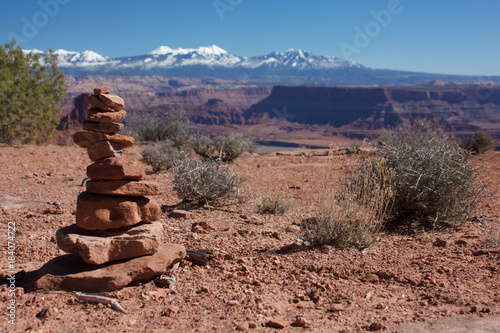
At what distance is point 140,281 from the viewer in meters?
3.81

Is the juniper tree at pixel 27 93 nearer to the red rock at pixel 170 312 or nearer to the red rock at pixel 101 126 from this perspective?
the red rock at pixel 101 126

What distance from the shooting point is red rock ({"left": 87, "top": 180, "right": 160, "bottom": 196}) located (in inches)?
157

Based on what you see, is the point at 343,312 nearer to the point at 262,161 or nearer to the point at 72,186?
the point at 72,186

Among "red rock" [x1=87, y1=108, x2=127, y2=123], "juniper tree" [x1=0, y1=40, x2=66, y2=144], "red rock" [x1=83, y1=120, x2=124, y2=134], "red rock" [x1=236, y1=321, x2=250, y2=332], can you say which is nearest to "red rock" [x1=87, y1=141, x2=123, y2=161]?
"red rock" [x1=83, y1=120, x2=124, y2=134]

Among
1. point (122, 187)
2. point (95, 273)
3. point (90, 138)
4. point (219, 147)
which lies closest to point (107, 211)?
point (122, 187)

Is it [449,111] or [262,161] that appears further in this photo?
[449,111]

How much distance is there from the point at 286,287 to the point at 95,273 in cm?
182

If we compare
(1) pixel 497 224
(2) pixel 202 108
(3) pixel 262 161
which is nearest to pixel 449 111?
(2) pixel 202 108

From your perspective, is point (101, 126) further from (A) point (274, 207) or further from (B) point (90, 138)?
(A) point (274, 207)

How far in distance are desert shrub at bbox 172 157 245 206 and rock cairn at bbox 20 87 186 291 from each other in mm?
2782

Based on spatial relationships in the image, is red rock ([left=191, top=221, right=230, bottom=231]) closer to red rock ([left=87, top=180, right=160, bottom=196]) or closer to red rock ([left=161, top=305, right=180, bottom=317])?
red rock ([left=87, top=180, right=160, bottom=196])

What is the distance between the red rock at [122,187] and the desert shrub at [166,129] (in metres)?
11.4

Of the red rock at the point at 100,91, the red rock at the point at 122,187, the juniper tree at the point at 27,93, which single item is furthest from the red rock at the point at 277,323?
the juniper tree at the point at 27,93

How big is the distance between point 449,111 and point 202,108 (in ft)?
196
